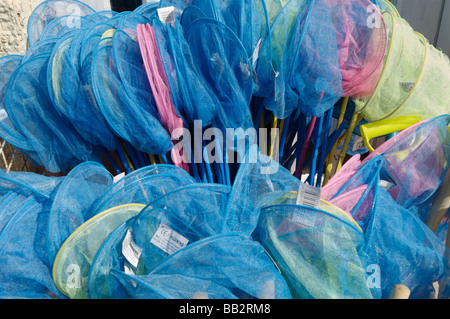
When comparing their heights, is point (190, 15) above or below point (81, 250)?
above

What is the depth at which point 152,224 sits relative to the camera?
0.82 metres

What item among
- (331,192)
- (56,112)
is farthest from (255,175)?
(56,112)

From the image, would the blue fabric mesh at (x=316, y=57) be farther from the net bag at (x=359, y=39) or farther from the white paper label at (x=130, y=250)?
the white paper label at (x=130, y=250)

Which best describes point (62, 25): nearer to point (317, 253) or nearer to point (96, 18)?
point (96, 18)

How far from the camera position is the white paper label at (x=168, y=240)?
808mm

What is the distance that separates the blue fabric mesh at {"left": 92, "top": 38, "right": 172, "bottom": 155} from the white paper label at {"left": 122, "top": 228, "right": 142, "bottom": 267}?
1.48ft

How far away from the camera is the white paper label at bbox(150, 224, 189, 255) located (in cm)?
81

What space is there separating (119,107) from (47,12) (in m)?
0.77

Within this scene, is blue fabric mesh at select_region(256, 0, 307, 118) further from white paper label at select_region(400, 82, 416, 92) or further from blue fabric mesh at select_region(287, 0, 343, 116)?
white paper label at select_region(400, 82, 416, 92)

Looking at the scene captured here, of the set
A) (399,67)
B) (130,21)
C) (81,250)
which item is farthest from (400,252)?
(130,21)

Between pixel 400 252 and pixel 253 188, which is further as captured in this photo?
pixel 253 188

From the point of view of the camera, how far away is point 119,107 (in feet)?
3.86
